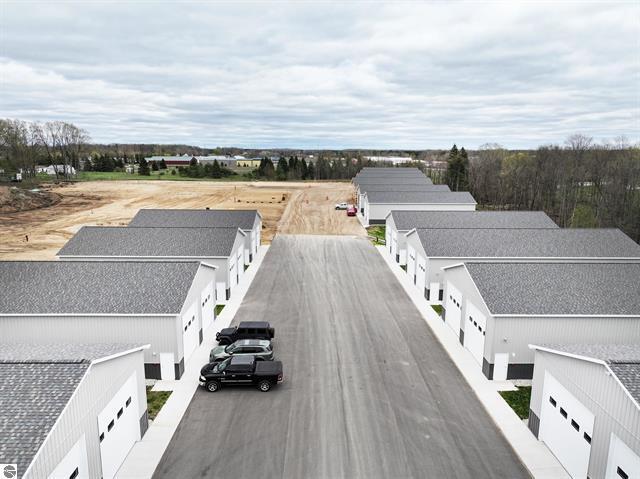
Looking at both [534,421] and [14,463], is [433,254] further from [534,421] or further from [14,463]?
[14,463]

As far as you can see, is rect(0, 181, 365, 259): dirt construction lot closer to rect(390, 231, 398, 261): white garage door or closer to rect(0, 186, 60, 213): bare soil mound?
rect(0, 186, 60, 213): bare soil mound

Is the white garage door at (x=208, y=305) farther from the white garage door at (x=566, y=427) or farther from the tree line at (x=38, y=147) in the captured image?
the tree line at (x=38, y=147)

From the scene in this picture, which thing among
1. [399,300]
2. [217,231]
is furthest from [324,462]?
[217,231]

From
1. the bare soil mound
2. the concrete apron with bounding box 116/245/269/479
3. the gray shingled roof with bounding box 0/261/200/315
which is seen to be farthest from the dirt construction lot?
the concrete apron with bounding box 116/245/269/479

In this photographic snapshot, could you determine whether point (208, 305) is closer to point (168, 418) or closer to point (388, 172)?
point (168, 418)

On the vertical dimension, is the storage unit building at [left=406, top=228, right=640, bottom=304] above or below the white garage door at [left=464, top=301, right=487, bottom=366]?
above
